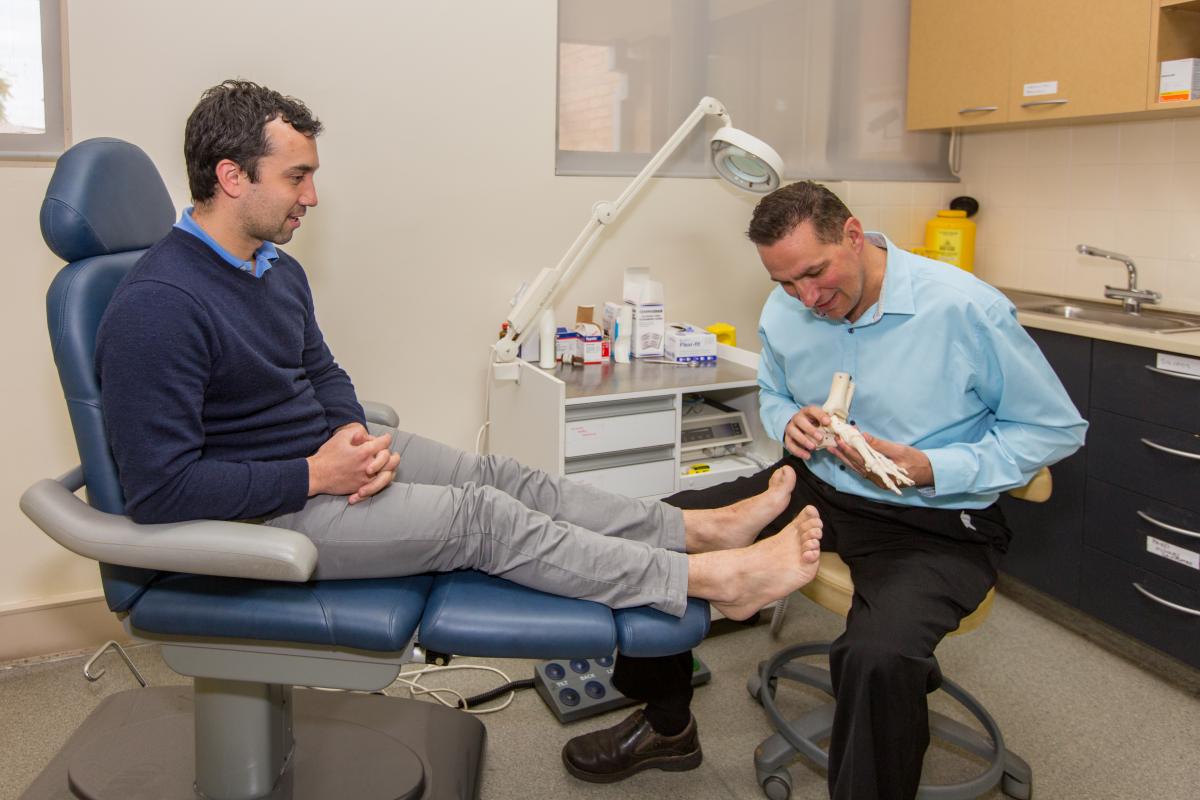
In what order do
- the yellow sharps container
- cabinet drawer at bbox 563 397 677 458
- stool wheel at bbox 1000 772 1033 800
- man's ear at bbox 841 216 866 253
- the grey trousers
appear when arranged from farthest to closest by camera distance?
the yellow sharps container < cabinet drawer at bbox 563 397 677 458 < stool wheel at bbox 1000 772 1033 800 < man's ear at bbox 841 216 866 253 < the grey trousers

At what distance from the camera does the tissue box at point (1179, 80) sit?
7.86 feet

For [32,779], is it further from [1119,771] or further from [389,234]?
[1119,771]

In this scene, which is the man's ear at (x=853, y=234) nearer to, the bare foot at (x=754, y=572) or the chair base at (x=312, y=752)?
the bare foot at (x=754, y=572)

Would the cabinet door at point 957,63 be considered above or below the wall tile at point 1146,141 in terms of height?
above

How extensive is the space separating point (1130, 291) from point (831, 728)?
1704mm

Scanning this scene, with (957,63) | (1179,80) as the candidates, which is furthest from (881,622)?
(957,63)

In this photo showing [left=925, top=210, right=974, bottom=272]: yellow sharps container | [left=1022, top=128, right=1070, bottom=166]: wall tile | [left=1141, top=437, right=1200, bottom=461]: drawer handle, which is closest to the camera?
[left=1141, top=437, right=1200, bottom=461]: drawer handle

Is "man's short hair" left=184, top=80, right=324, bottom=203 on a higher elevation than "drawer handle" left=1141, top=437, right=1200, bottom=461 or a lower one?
higher

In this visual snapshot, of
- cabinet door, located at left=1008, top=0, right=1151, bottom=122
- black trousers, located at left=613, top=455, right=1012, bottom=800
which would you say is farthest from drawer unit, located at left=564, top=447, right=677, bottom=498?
cabinet door, located at left=1008, top=0, right=1151, bottom=122

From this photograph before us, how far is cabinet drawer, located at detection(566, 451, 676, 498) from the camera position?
2412 millimetres

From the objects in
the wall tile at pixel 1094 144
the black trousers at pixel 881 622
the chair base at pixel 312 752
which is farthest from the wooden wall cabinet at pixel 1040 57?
the chair base at pixel 312 752

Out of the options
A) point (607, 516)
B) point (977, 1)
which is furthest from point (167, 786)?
point (977, 1)

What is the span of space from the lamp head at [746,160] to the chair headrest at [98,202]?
1233 millimetres

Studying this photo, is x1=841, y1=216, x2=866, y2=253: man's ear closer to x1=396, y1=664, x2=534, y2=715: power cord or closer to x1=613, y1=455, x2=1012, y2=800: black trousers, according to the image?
x1=613, y1=455, x2=1012, y2=800: black trousers
